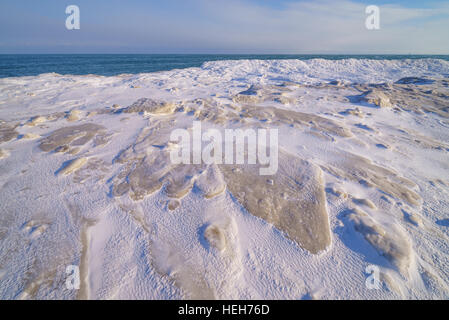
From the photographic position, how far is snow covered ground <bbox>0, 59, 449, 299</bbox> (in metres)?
1.71

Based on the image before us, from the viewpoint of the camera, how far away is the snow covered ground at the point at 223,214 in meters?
1.71

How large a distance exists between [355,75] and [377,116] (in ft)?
33.3

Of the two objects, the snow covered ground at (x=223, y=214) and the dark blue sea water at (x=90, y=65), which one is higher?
the dark blue sea water at (x=90, y=65)

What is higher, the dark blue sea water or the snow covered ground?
the dark blue sea water

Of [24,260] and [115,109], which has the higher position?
[115,109]

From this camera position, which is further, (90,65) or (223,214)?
Answer: (90,65)

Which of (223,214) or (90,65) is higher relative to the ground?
(90,65)

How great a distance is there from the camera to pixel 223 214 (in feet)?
7.60

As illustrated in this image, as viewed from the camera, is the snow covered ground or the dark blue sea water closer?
the snow covered ground

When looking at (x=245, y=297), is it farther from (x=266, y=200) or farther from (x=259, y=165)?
(x=259, y=165)

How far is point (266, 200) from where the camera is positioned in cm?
250

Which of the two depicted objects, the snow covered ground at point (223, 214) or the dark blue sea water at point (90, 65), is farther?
the dark blue sea water at point (90, 65)

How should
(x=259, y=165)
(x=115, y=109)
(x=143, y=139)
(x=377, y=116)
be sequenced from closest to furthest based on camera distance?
(x=259, y=165) → (x=143, y=139) → (x=377, y=116) → (x=115, y=109)
